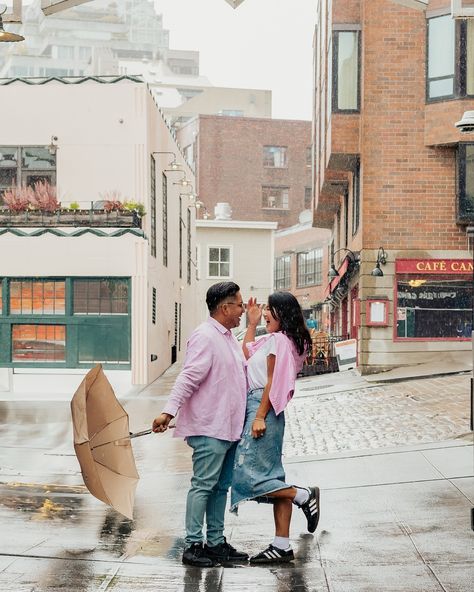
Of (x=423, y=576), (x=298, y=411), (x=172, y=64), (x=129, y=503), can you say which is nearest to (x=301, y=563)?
(x=423, y=576)

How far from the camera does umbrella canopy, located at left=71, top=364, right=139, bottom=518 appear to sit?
22.8 feet

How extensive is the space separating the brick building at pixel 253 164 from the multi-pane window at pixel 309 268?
593 centimetres

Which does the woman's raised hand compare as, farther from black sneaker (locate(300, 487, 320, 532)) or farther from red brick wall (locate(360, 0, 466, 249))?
red brick wall (locate(360, 0, 466, 249))

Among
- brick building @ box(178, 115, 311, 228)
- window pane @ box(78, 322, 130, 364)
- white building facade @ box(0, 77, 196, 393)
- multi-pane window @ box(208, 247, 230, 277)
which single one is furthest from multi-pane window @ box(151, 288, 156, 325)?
brick building @ box(178, 115, 311, 228)

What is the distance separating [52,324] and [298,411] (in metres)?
8.27

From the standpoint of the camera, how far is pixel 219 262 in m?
49.2

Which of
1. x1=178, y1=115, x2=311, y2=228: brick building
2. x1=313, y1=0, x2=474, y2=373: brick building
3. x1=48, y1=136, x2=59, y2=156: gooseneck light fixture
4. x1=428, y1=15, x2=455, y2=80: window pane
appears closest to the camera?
x1=428, y1=15, x2=455, y2=80: window pane

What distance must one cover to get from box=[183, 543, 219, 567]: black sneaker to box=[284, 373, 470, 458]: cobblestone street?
5464mm

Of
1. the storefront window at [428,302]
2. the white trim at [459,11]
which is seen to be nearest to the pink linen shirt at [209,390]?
the white trim at [459,11]

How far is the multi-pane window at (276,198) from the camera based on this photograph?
215 ft

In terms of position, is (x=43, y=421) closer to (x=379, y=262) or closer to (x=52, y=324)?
(x=52, y=324)

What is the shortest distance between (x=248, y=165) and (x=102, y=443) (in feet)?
191

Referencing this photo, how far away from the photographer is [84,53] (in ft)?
435

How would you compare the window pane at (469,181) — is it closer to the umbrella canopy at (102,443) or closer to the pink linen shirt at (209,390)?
the umbrella canopy at (102,443)
